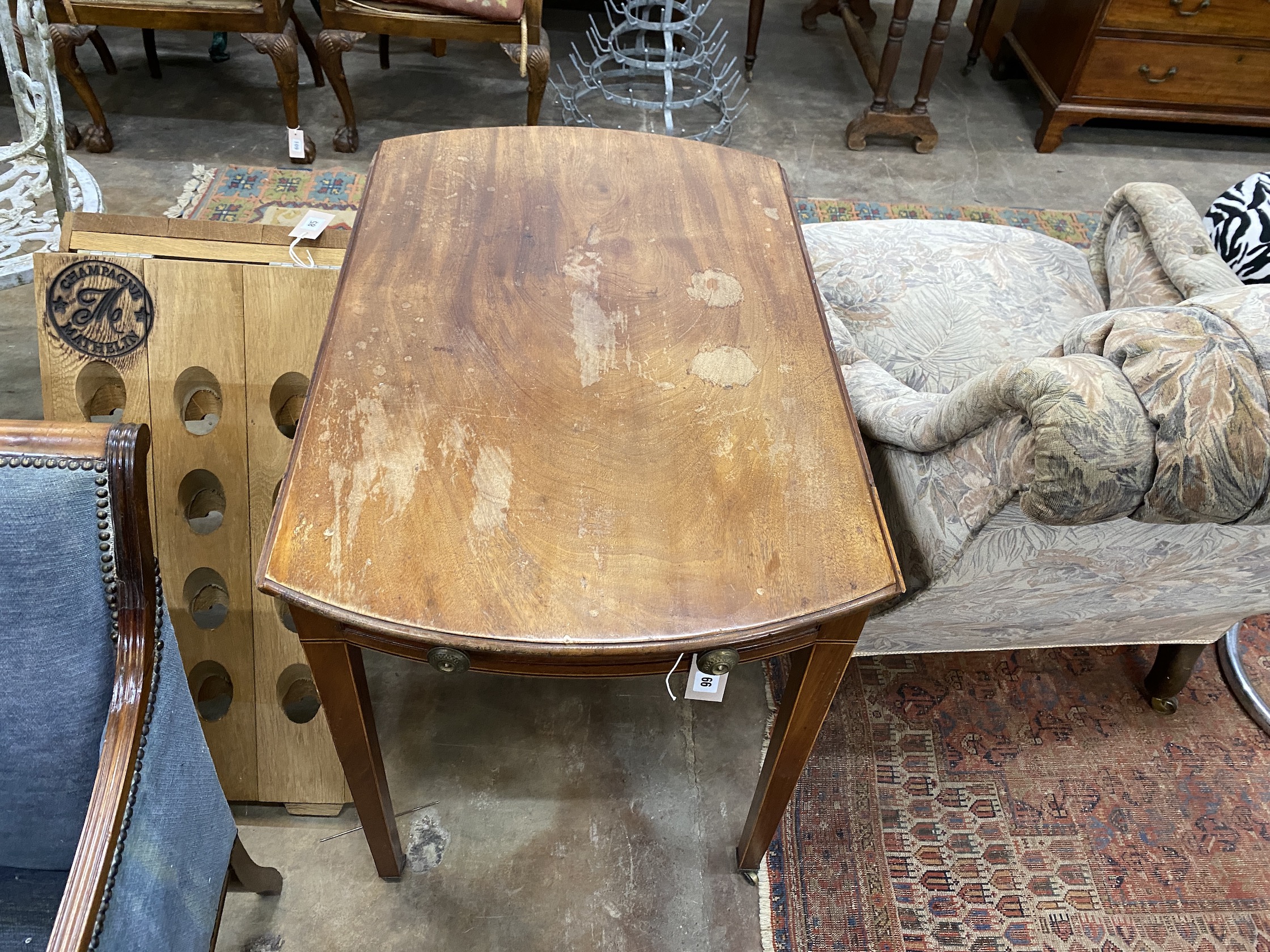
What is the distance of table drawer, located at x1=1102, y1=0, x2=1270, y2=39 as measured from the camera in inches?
108

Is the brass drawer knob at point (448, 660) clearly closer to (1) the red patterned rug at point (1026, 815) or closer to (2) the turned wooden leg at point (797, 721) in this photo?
(2) the turned wooden leg at point (797, 721)

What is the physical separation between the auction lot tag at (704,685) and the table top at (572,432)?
0.09 metres

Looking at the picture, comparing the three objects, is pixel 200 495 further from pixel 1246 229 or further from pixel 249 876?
pixel 1246 229

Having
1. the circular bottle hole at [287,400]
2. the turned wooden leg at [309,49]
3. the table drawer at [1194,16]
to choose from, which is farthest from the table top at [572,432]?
the table drawer at [1194,16]

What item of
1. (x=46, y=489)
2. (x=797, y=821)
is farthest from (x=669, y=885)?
(x=46, y=489)

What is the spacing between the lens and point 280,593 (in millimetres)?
826

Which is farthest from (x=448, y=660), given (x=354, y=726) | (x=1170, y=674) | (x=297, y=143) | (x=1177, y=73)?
(x=1177, y=73)

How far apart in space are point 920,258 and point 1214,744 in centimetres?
106

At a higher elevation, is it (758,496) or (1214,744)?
(758,496)

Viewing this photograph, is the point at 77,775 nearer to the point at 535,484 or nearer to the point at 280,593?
the point at 280,593

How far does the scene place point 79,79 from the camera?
2518mm

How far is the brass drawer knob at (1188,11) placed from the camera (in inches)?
108

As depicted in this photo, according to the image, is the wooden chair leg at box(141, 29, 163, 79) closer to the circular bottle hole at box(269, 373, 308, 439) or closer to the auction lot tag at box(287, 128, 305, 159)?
the auction lot tag at box(287, 128, 305, 159)

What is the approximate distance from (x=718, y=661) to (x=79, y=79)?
2.73 meters
